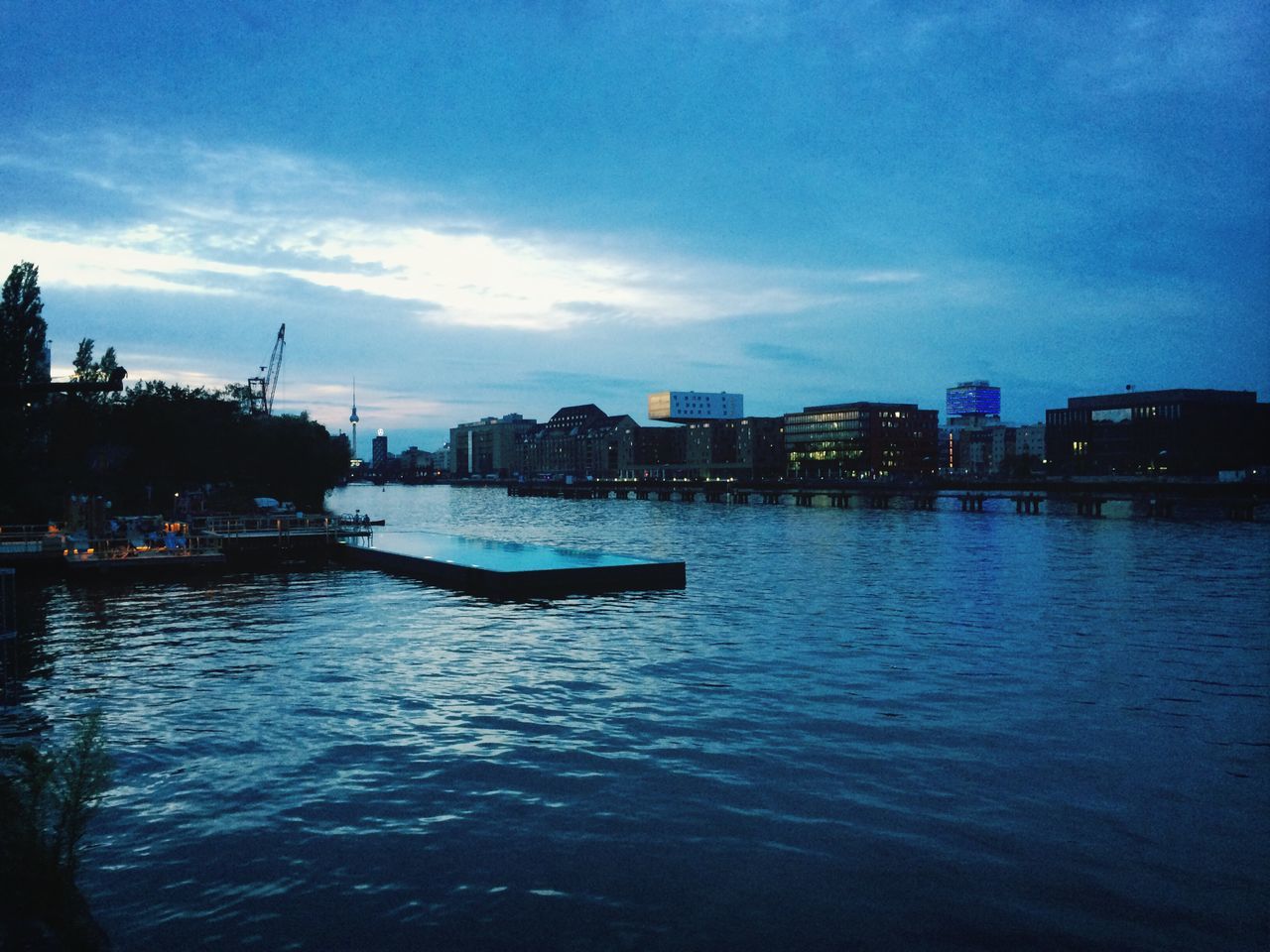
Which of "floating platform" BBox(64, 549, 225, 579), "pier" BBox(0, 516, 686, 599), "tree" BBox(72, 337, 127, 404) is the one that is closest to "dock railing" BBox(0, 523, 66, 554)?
"pier" BBox(0, 516, 686, 599)

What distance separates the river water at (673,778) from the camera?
529 inches

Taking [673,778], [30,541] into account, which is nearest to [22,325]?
[30,541]

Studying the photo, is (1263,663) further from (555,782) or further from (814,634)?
(555,782)

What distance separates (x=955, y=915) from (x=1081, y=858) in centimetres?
342

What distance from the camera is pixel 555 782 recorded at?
1925cm

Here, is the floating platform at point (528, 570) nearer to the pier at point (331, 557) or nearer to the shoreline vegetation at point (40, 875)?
the pier at point (331, 557)

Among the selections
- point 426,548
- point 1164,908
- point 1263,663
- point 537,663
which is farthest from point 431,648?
point 426,548

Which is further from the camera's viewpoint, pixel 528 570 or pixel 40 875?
pixel 528 570

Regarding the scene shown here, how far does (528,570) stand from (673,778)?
110ft

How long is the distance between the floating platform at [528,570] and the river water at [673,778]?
23.0 ft

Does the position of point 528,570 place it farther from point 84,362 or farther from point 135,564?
point 84,362

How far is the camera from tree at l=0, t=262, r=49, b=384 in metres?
84.5

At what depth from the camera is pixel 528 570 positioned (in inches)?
2060

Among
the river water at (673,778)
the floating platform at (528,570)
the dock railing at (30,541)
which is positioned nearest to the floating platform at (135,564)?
the dock railing at (30,541)
